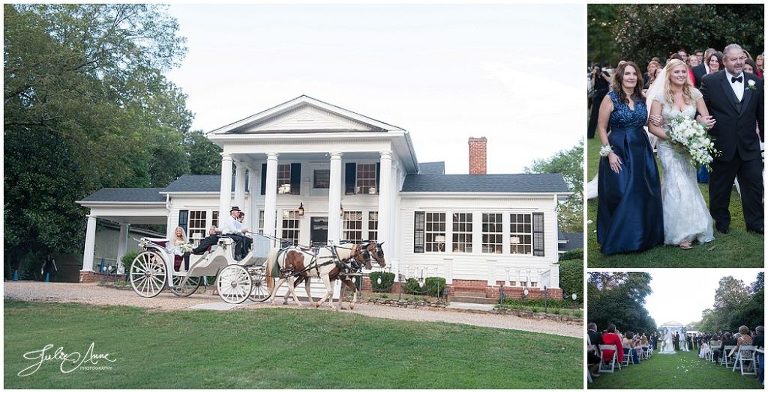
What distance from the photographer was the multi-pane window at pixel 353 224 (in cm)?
1572

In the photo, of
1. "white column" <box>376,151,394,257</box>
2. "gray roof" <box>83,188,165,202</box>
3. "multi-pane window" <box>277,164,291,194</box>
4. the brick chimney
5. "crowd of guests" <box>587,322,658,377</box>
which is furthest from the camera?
the brick chimney

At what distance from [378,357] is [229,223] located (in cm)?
433

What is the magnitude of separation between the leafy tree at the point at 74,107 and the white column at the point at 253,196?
2195mm

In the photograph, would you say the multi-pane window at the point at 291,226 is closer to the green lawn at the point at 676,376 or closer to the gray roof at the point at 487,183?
the gray roof at the point at 487,183

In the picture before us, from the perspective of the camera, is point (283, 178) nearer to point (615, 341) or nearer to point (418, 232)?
point (418, 232)

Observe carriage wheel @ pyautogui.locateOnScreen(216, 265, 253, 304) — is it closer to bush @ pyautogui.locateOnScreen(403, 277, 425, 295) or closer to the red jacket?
bush @ pyautogui.locateOnScreen(403, 277, 425, 295)

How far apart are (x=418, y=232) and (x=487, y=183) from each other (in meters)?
1.93

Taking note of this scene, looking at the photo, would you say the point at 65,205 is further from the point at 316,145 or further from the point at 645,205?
the point at 645,205

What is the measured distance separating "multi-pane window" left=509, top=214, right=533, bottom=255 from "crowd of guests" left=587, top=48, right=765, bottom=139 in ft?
20.9

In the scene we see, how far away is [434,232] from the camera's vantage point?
15.5 m

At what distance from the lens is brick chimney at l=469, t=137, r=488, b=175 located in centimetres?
1691

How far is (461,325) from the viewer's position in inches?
420

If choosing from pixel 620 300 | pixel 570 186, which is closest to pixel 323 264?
pixel 620 300

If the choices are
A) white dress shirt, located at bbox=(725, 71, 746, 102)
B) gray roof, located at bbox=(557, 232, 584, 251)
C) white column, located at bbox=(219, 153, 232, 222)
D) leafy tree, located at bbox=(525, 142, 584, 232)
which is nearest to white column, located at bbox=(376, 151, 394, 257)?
white column, located at bbox=(219, 153, 232, 222)
